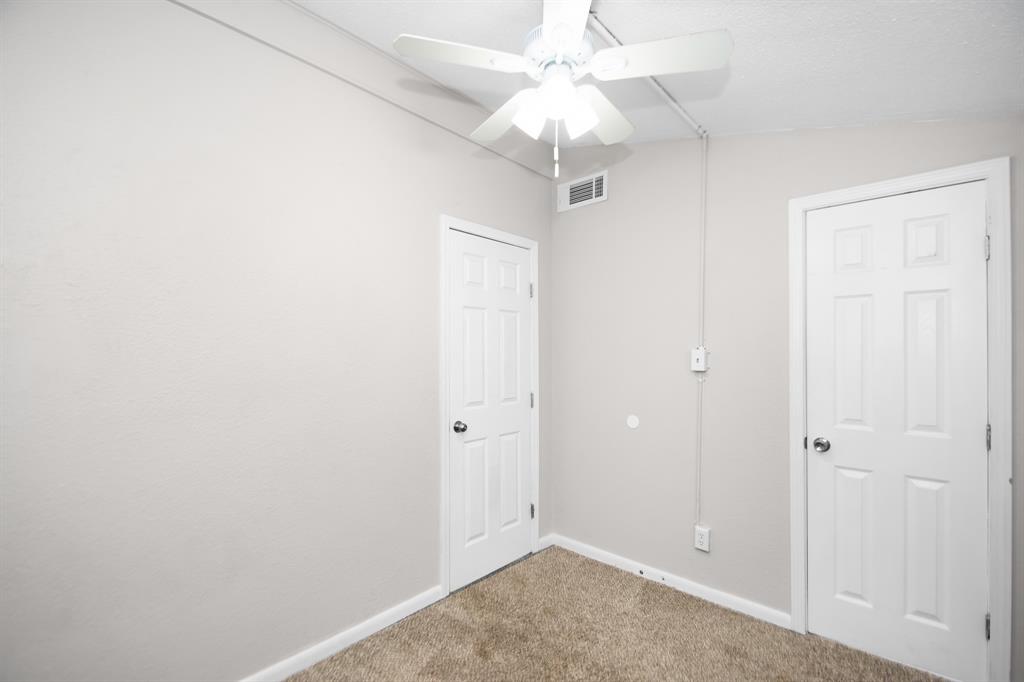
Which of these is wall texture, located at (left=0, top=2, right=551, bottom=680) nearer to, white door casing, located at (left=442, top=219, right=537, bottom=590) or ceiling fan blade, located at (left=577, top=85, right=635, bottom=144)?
white door casing, located at (left=442, top=219, right=537, bottom=590)

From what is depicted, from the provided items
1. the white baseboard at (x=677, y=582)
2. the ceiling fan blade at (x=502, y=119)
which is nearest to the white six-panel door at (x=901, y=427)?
the white baseboard at (x=677, y=582)

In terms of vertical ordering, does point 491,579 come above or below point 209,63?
below

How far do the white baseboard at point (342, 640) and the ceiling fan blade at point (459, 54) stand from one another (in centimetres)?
236

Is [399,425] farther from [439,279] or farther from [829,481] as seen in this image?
[829,481]

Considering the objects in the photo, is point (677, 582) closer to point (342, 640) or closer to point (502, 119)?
point (342, 640)

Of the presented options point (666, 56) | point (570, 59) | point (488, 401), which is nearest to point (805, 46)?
point (666, 56)

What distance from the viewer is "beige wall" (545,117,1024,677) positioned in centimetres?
213

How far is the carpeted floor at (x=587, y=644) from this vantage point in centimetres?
192

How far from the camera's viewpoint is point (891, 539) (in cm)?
203

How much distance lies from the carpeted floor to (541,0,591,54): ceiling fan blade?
2414 millimetres

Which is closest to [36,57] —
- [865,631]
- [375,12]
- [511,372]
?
[375,12]

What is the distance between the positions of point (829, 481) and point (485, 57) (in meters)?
2.41

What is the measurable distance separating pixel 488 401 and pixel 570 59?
6.13ft

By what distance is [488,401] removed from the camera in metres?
2.77
